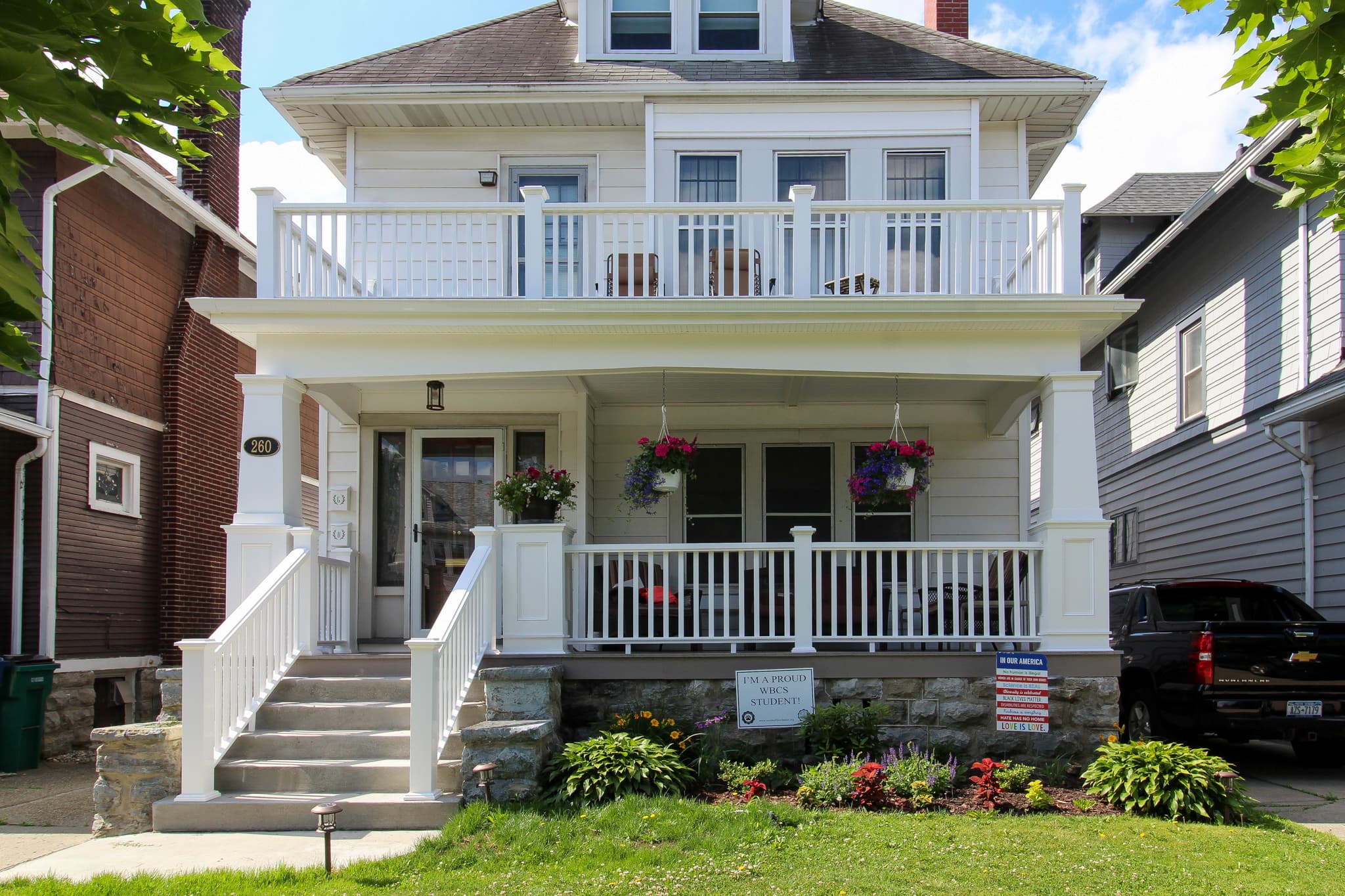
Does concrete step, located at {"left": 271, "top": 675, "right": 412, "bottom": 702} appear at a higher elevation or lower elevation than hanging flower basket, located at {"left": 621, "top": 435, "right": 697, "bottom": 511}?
lower

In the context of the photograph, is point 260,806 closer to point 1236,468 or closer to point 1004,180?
point 1004,180

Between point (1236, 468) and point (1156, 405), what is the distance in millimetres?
2693

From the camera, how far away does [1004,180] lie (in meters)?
11.4

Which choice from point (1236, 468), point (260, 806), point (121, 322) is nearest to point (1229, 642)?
point (1236, 468)

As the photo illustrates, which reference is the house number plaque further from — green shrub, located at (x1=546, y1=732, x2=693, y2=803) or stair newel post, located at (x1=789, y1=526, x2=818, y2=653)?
stair newel post, located at (x1=789, y1=526, x2=818, y2=653)

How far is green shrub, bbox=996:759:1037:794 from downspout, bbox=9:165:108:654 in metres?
8.81

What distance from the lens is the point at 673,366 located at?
9.06 metres

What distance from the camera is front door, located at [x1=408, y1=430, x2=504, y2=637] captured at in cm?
1093

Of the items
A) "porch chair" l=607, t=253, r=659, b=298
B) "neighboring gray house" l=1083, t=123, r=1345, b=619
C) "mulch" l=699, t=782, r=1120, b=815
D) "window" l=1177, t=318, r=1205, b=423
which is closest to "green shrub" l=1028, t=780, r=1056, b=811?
Answer: "mulch" l=699, t=782, r=1120, b=815

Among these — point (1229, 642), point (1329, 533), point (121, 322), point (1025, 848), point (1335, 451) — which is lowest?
point (1025, 848)

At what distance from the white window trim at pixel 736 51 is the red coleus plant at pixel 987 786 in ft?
24.6

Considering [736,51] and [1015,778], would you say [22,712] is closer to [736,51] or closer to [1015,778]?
[1015,778]

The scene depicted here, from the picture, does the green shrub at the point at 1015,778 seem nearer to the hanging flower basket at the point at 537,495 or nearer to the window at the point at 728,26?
the hanging flower basket at the point at 537,495

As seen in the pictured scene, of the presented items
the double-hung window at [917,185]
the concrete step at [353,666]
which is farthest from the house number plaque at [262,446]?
the double-hung window at [917,185]
